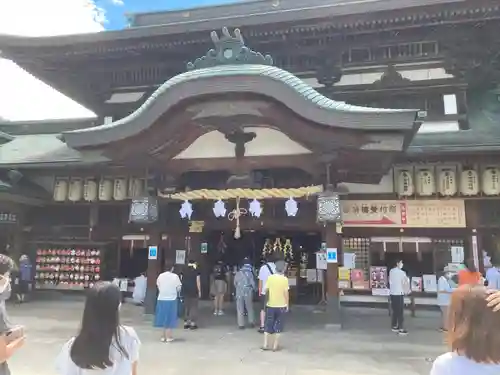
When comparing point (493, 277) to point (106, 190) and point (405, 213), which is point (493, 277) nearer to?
point (405, 213)

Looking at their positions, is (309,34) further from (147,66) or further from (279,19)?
(147,66)

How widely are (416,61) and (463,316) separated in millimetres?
10709

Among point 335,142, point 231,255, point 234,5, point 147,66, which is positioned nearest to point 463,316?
point 335,142

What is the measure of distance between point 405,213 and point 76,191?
32.8 feet

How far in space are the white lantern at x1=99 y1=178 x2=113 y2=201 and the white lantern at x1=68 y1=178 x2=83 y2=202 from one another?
873 mm

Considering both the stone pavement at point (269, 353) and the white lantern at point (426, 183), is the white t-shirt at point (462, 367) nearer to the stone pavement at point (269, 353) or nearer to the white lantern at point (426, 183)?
the stone pavement at point (269, 353)

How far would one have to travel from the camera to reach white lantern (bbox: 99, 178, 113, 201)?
13094 millimetres

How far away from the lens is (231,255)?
15.5m

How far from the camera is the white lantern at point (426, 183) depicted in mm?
11102

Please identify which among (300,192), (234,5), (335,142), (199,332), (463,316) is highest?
(234,5)

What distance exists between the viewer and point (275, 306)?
26.8 ft

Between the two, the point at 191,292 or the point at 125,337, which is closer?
the point at 125,337

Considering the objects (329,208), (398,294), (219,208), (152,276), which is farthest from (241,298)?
(398,294)

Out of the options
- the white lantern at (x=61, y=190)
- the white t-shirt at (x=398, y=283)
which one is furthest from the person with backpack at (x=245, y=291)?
the white lantern at (x=61, y=190)
